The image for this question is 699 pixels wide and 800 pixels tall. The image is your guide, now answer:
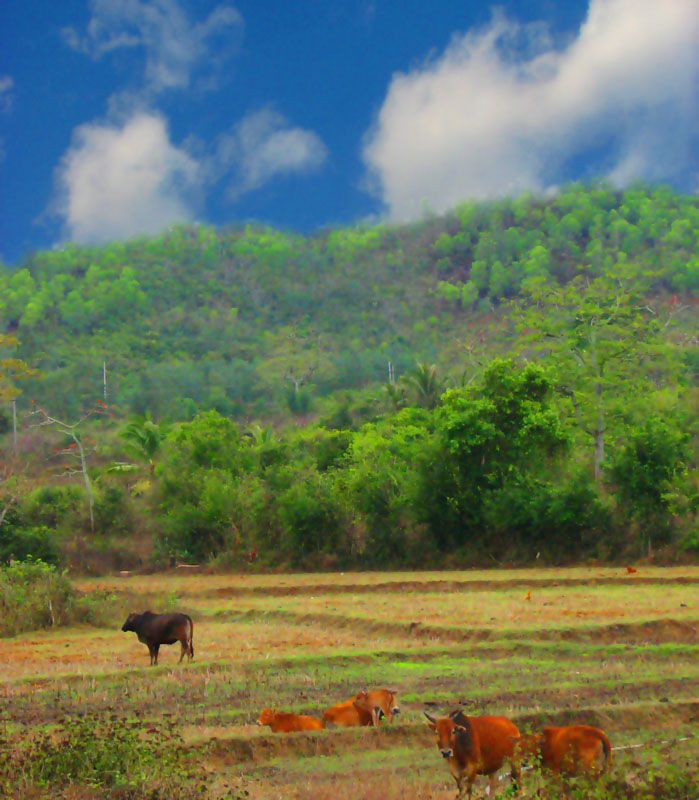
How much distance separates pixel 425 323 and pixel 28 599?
89591 millimetres

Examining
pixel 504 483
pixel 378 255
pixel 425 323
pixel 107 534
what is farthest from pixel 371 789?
pixel 378 255

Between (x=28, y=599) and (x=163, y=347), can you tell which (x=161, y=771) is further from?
(x=163, y=347)

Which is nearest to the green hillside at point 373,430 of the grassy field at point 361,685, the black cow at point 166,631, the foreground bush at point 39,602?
the foreground bush at point 39,602

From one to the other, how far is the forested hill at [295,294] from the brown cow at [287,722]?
73.3 m

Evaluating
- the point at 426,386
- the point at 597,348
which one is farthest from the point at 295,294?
the point at 597,348

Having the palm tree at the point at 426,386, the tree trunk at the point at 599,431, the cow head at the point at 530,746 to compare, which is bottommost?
the cow head at the point at 530,746

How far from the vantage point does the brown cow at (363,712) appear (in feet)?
31.9

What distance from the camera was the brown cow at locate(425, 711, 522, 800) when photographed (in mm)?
7266

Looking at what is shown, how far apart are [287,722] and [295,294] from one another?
10833cm

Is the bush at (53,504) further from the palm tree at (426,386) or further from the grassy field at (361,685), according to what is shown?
the grassy field at (361,685)

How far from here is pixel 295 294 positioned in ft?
382

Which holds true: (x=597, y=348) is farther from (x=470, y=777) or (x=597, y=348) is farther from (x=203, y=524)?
(x=470, y=777)

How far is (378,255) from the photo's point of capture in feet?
410

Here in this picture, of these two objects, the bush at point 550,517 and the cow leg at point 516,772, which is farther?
the bush at point 550,517
